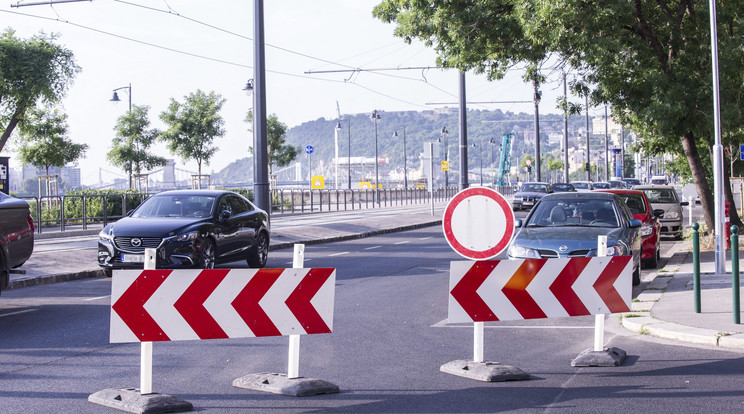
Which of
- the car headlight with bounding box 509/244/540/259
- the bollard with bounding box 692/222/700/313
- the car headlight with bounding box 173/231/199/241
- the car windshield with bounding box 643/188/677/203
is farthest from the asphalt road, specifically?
the car windshield with bounding box 643/188/677/203

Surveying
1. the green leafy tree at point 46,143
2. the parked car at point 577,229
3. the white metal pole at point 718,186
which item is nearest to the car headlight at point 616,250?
the parked car at point 577,229

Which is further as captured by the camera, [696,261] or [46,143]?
[46,143]

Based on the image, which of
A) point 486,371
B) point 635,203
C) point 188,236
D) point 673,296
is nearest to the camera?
point 486,371

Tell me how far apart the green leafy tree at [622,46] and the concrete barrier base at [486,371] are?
436 inches

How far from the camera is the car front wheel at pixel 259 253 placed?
16.2 metres

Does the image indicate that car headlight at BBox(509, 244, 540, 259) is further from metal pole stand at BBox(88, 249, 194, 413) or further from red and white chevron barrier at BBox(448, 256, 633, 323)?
metal pole stand at BBox(88, 249, 194, 413)

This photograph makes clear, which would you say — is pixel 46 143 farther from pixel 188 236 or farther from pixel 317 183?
pixel 188 236

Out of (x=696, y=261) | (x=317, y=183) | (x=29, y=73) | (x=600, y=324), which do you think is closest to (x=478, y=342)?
(x=600, y=324)

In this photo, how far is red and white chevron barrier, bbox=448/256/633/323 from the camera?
23.4 ft

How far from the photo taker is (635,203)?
1811cm

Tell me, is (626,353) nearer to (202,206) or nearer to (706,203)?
(202,206)

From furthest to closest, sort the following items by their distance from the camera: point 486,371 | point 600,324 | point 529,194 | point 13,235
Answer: point 529,194
point 13,235
point 600,324
point 486,371

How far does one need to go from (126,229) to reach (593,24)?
33.7 ft

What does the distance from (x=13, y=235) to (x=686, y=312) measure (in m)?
8.66
